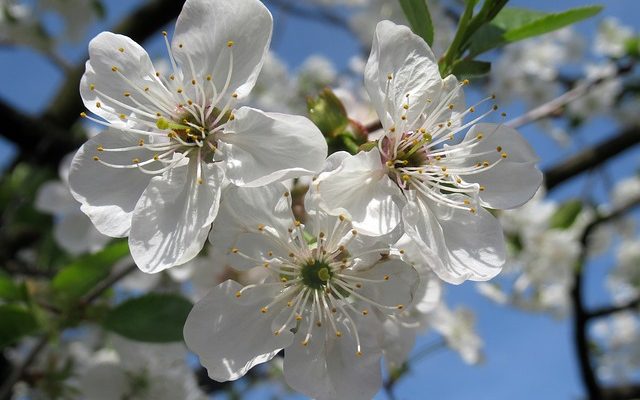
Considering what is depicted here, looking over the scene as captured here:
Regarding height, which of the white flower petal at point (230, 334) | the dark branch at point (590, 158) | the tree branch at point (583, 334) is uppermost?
the white flower petal at point (230, 334)

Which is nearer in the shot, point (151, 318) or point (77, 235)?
point (151, 318)

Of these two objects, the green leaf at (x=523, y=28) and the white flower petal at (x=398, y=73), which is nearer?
the white flower petal at (x=398, y=73)

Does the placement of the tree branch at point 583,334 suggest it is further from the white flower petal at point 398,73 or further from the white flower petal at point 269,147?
the white flower petal at point 269,147

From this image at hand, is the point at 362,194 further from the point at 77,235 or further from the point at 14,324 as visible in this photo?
the point at 77,235

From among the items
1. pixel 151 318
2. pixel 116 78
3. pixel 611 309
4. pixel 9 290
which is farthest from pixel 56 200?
pixel 611 309

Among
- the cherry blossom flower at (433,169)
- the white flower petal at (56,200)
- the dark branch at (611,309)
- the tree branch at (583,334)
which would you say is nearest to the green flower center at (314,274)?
the cherry blossom flower at (433,169)

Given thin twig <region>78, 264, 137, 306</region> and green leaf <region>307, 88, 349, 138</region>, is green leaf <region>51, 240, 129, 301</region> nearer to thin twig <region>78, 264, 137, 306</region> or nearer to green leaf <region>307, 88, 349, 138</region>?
thin twig <region>78, 264, 137, 306</region>
